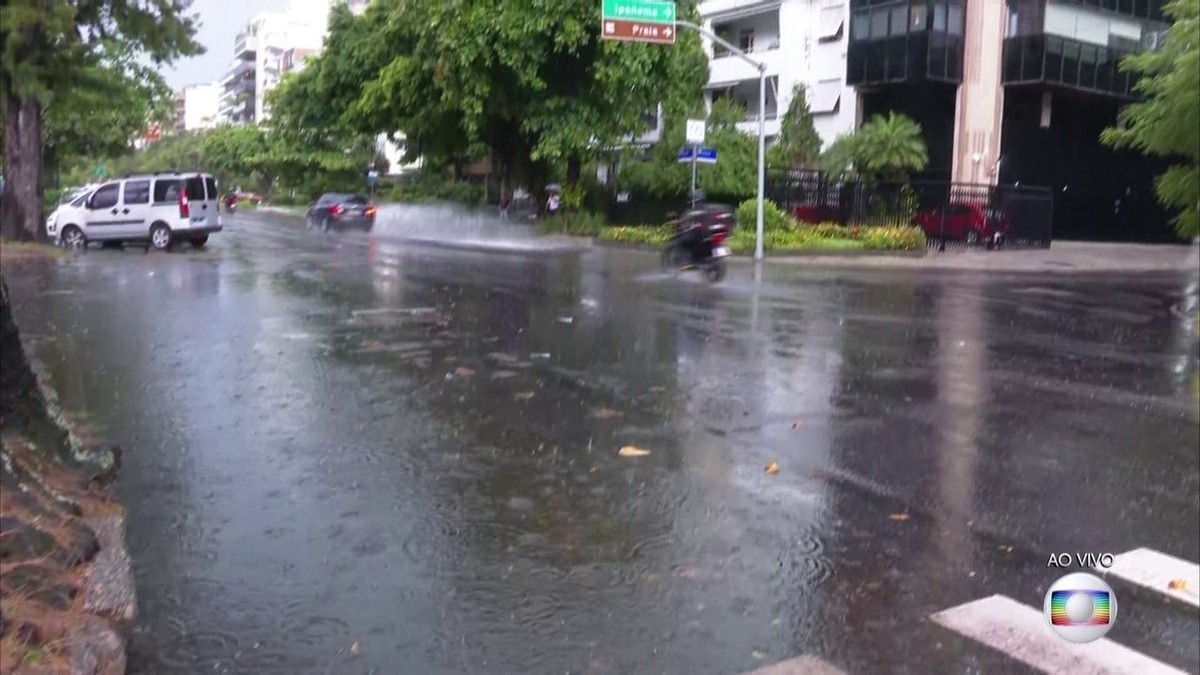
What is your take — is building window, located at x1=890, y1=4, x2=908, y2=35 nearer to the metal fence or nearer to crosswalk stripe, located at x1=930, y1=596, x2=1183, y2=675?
the metal fence

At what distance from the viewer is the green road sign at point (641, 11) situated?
24.9 m

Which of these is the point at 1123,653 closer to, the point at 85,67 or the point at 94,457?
the point at 94,457

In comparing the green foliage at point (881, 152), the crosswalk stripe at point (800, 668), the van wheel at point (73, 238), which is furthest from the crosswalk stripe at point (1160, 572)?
the green foliage at point (881, 152)

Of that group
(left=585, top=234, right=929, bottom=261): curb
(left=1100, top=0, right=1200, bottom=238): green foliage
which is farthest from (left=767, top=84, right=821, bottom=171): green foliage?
(left=1100, top=0, right=1200, bottom=238): green foliage

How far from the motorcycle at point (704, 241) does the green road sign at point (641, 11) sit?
17.1 feet

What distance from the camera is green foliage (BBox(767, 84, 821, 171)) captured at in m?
39.2

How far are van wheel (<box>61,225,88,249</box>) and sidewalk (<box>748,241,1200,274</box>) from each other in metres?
16.9

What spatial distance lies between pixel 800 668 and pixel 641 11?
72.4 feet

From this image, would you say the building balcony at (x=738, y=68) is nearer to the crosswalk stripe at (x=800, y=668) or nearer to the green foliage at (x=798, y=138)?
the green foliage at (x=798, y=138)

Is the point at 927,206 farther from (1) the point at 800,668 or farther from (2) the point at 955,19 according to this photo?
(1) the point at 800,668

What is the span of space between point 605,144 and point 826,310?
20.7 metres

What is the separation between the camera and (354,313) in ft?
50.4

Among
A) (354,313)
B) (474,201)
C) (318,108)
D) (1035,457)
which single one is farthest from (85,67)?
(474,201)

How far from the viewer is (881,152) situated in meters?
34.3
